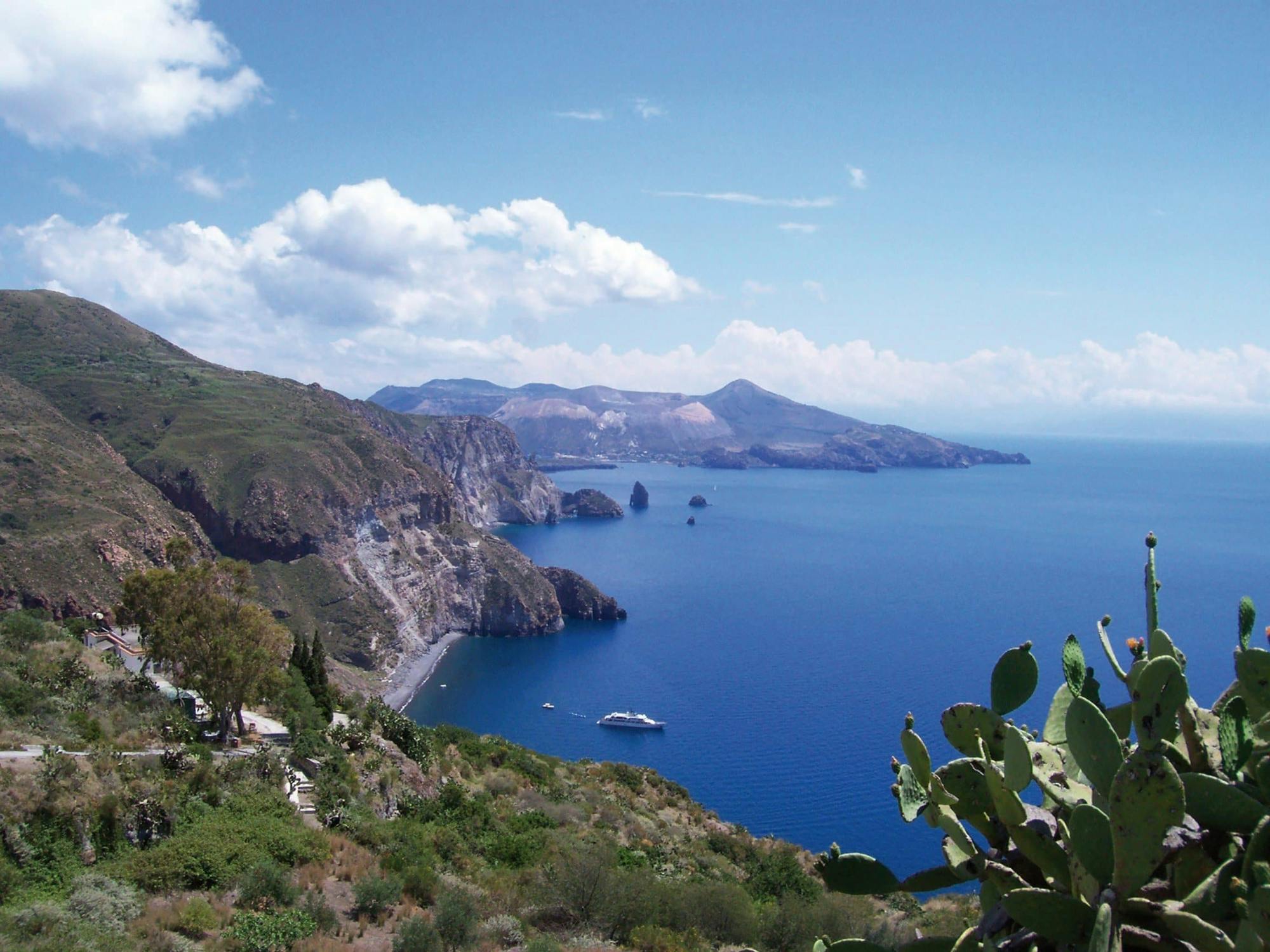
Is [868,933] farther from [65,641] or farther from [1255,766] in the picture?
[65,641]

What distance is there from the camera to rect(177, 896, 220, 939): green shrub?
1193 cm

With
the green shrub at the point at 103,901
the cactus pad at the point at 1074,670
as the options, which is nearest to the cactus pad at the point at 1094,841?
the cactus pad at the point at 1074,670

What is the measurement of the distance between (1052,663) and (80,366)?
349 ft

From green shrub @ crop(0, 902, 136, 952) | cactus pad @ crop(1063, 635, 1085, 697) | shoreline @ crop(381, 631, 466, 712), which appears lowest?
shoreline @ crop(381, 631, 466, 712)

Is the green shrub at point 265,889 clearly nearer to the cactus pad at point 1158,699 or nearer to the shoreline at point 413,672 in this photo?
the cactus pad at point 1158,699

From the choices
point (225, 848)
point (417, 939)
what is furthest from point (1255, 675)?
point (225, 848)

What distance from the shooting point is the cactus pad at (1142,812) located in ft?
10.7

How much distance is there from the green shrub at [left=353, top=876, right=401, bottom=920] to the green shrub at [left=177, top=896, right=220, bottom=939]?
235 cm

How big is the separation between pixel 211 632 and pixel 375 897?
443 inches

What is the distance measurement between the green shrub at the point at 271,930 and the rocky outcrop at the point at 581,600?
84.4 metres

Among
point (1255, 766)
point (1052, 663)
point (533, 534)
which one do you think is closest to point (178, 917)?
point (1255, 766)

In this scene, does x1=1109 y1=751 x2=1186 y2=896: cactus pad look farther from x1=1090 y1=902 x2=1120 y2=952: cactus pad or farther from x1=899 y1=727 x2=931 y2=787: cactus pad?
x1=899 y1=727 x2=931 y2=787: cactus pad

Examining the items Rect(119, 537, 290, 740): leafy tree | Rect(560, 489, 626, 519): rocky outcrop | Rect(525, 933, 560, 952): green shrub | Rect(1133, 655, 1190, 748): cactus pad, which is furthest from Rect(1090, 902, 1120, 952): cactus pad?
Rect(560, 489, 626, 519): rocky outcrop

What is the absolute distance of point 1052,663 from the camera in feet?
224
